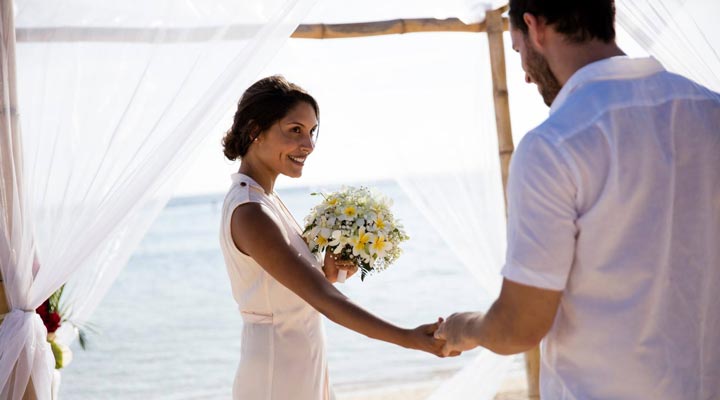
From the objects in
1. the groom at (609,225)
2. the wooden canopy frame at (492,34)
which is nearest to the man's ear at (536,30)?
the groom at (609,225)

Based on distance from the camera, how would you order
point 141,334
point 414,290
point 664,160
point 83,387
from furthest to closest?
point 414,290 < point 141,334 < point 83,387 < point 664,160

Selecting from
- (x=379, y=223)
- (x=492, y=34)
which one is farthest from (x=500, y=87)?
(x=379, y=223)

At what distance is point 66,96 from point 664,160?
7.14 ft

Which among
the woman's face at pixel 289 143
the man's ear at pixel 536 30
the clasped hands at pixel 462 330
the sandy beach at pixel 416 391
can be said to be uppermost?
the man's ear at pixel 536 30

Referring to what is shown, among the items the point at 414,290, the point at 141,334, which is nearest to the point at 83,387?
the point at 141,334

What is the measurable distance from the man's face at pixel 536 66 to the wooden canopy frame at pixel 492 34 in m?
2.39

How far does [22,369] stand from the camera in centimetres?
319

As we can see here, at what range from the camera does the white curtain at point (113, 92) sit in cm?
303

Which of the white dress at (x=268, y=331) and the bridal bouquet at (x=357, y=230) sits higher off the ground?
the bridal bouquet at (x=357, y=230)

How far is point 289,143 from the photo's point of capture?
2.80 meters

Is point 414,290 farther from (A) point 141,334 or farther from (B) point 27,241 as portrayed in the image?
(B) point 27,241

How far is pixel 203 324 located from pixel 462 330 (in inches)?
452

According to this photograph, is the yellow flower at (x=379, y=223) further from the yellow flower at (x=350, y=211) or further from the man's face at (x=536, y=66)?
the man's face at (x=536, y=66)

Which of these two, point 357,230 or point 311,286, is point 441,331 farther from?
point 357,230
